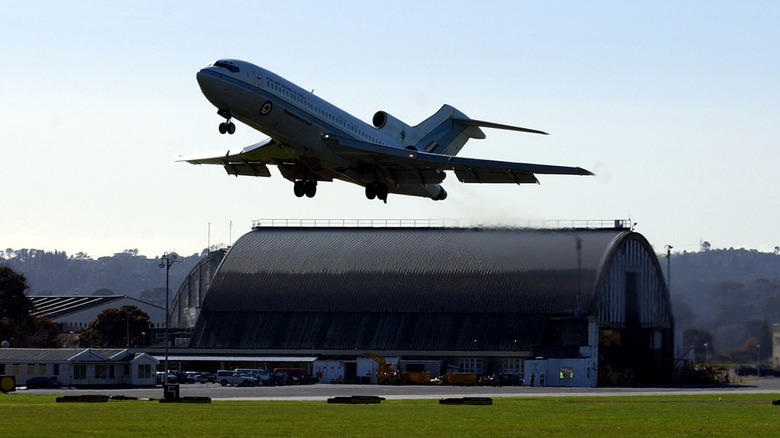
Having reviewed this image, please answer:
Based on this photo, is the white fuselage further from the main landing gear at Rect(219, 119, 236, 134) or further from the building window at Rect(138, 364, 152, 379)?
the building window at Rect(138, 364, 152, 379)

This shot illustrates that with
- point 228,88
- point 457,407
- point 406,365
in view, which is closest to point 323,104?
point 228,88

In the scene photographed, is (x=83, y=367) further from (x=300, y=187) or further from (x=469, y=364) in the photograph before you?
(x=300, y=187)

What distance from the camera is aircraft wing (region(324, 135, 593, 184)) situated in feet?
205

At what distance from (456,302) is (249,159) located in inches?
2523

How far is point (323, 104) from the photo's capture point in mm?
62500

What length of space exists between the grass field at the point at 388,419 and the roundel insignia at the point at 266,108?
13734 millimetres

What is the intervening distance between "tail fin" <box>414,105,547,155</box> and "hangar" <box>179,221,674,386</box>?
37251 millimetres

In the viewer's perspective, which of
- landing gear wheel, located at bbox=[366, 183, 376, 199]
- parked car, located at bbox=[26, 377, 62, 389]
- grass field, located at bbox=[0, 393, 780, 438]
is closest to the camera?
grass field, located at bbox=[0, 393, 780, 438]

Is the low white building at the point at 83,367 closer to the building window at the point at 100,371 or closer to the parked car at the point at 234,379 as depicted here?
the building window at the point at 100,371

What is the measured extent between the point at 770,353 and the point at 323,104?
5551 cm

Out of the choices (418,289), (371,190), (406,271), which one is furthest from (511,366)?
(371,190)

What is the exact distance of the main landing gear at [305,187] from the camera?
6619 cm

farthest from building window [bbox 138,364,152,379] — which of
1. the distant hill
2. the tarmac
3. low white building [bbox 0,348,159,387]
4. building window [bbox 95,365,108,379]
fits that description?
the distant hill

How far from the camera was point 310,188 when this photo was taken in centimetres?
6631
